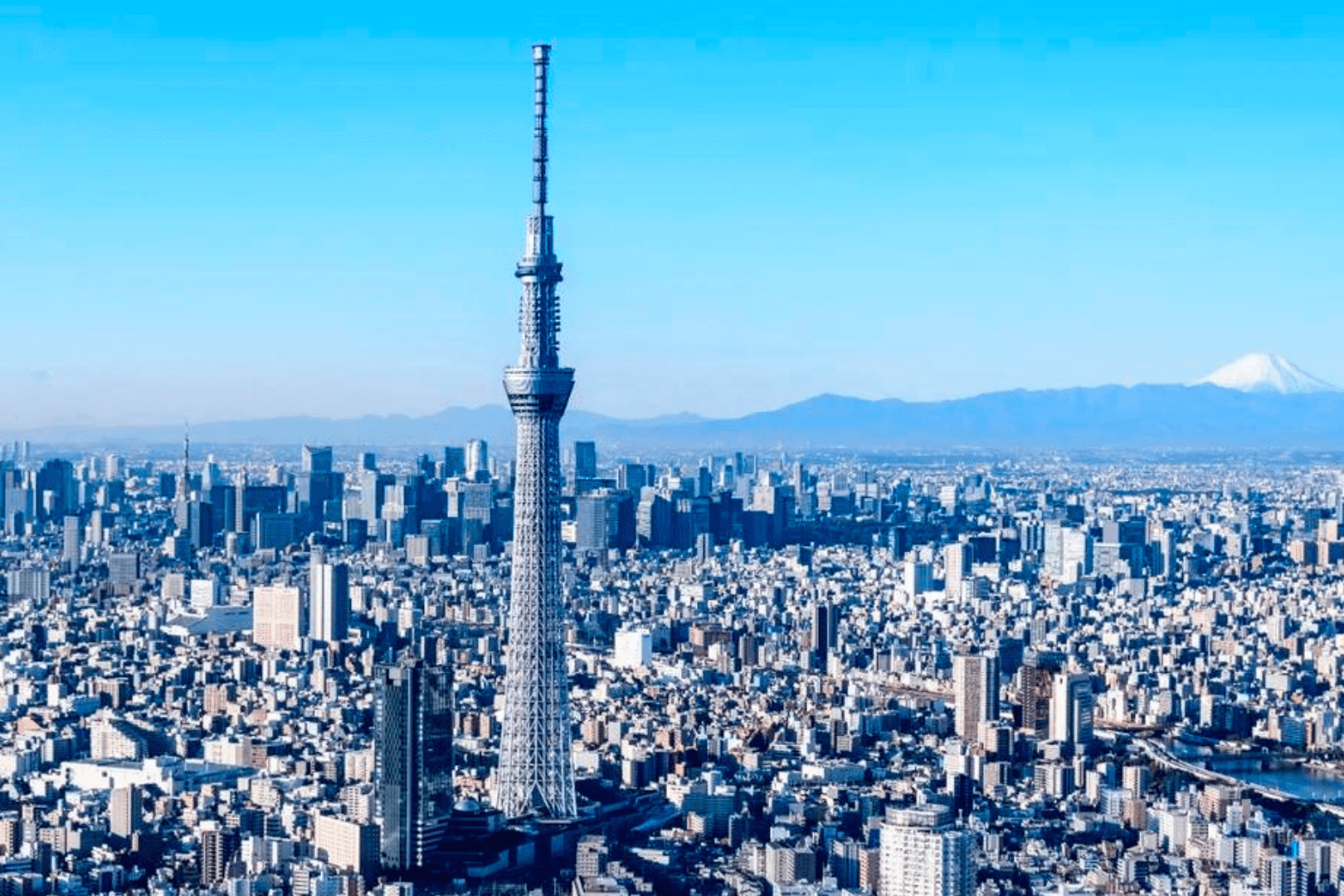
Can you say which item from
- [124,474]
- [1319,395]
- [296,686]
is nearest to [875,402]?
[1319,395]

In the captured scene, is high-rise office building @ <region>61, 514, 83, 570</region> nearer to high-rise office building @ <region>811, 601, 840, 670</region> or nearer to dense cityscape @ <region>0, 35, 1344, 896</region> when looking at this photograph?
dense cityscape @ <region>0, 35, 1344, 896</region>

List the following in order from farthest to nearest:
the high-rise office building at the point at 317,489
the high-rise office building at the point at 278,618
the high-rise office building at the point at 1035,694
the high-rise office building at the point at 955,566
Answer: the high-rise office building at the point at 317,489, the high-rise office building at the point at 955,566, the high-rise office building at the point at 278,618, the high-rise office building at the point at 1035,694

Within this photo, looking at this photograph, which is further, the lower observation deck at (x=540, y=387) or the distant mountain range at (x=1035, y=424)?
the distant mountain range at (x=1035, y=424)

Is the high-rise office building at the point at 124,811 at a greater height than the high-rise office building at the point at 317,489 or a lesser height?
lesser

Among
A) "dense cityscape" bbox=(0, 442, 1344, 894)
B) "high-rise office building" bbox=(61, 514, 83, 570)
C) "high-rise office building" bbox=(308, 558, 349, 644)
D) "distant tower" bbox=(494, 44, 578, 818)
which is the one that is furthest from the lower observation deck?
"high-rise office building" bbox=(61, 514, 83, 570)

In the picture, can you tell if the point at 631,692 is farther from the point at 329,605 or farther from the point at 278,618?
the point at 278,618

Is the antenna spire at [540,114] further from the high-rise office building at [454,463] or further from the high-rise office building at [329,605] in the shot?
the high-rise office building at [454,463]

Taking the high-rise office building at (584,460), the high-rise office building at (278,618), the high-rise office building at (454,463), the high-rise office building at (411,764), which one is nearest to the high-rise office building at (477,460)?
the high-rise office building at (454,463)
